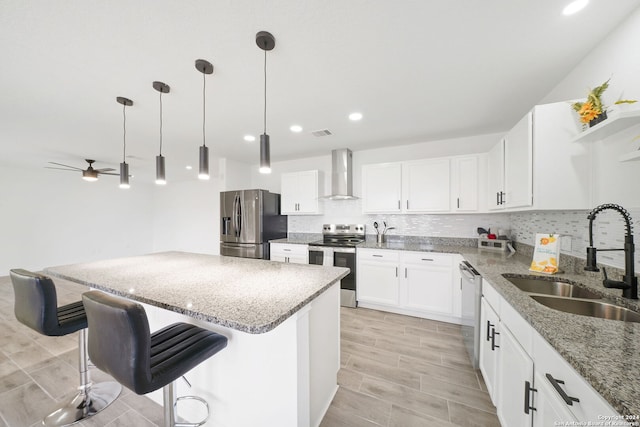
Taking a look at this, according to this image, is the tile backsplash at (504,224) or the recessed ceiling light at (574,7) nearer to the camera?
the recessed ceiling light at (574,7)

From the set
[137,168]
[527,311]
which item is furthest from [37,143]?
[527,311]

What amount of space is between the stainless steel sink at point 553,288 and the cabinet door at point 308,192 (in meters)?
2.87

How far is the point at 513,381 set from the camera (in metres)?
1.18

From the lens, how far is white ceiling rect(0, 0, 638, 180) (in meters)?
1.25

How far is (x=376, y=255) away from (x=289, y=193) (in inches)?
78.2

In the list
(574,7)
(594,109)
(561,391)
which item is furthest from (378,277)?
(574,7)

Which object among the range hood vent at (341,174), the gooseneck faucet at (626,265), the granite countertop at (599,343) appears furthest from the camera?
the range hood vent at (341,174)

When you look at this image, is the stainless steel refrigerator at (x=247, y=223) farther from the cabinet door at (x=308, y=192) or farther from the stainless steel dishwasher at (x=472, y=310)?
the stainless steel dishwasher at (x=472, y=310)

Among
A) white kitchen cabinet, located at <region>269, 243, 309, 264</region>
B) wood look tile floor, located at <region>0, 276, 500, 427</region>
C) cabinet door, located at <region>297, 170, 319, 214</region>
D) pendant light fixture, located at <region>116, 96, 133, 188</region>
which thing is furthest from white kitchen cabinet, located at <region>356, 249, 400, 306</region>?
pendant light fixture, located at <region>116, 96, 133, 188</region>

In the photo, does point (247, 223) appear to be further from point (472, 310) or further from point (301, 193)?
point (472, 310)

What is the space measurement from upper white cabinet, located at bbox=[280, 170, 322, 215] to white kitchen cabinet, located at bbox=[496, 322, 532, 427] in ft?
10.00

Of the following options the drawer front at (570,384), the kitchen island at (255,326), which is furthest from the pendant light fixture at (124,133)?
the drawer front at (570,384)

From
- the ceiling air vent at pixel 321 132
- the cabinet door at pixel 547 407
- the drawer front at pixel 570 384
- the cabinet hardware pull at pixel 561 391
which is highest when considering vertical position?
the ceiling air vent at pixel 321 132

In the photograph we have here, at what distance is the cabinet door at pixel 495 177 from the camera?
7.50 ft
